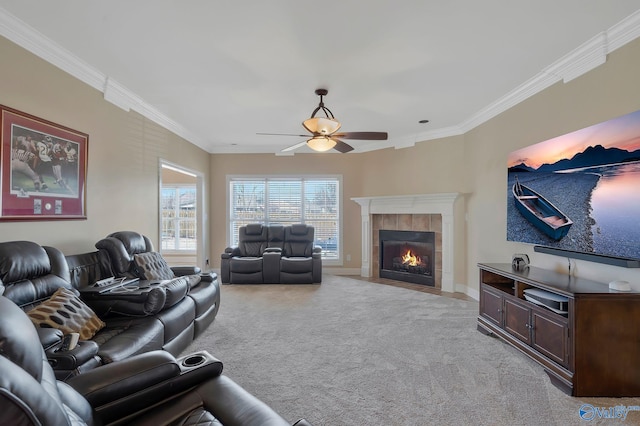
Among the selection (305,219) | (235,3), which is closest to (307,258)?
(305,219)

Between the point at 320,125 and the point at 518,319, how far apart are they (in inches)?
110

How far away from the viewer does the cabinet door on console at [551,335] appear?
237cm

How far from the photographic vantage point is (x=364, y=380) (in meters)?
2.49

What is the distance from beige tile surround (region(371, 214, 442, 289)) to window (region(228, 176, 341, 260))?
0.90 m

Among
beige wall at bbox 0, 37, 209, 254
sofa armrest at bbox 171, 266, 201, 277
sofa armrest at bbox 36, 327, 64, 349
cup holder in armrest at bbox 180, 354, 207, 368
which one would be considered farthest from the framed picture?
cup holder in armrest at bbox 180, 354, 207, 368

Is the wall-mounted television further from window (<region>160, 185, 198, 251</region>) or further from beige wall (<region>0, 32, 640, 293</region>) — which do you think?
window (<region>160, 185, 198, 251</region>)

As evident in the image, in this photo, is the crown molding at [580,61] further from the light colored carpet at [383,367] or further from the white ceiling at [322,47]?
the light colored carpet at [383,367]

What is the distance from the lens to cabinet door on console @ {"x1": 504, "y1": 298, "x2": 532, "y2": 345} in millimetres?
2812

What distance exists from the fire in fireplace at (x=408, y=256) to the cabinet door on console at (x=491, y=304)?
224 cm

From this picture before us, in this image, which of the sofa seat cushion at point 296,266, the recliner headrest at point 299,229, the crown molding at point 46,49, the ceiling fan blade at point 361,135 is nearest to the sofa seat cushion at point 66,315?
the crown molding at point 46,49

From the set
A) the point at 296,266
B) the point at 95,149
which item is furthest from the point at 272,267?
the point at 95,149

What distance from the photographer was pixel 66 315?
211cm

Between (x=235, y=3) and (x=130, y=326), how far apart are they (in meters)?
2.53

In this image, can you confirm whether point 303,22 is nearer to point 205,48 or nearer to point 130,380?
point 205,48
